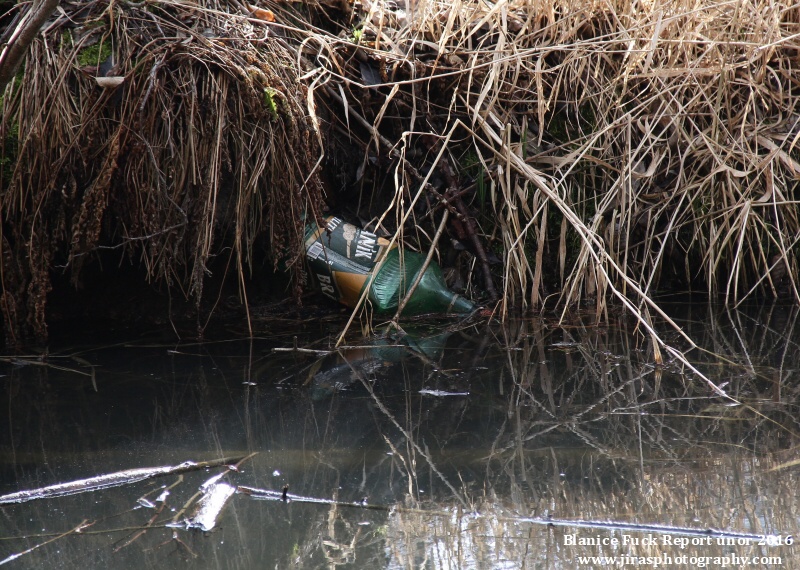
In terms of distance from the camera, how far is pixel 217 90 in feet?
5.48

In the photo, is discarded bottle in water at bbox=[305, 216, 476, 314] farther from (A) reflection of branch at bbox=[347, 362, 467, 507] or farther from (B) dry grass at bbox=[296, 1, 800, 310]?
(A) reflection of branch at bbox=[347, 362, 467, 507]

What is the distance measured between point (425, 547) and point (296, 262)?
3.33 ft

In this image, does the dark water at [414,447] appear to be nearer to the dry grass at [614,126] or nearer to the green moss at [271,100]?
the dry grass at [614,126]

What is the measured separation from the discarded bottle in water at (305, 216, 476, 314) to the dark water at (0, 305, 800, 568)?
202 mm

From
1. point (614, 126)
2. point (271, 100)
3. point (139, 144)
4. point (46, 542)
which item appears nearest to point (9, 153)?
point (139, 144)

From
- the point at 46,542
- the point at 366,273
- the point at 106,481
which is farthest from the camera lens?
the point at 366,273

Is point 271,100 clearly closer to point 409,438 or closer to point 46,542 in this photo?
point 409,438

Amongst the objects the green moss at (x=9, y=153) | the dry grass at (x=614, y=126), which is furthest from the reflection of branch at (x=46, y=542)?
the dry grass at (x=614, y=126)

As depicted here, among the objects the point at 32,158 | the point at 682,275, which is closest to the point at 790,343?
the point at 682,275

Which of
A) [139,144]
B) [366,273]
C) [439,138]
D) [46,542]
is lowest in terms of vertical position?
[46,542]

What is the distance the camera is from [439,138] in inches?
79.0

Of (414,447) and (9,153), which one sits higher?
(9,153)

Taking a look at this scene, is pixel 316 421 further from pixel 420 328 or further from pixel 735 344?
pixel 735 344

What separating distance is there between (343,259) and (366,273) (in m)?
0.08
